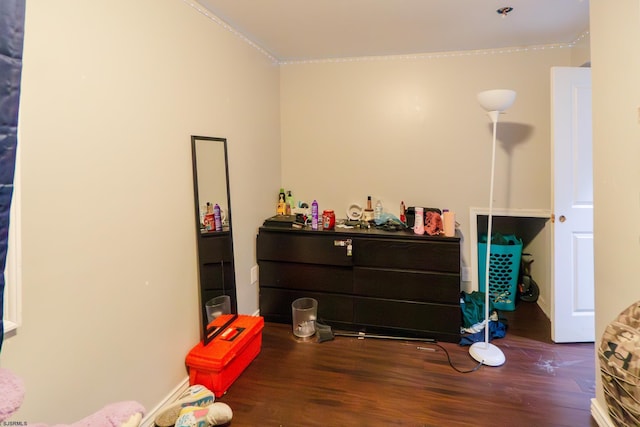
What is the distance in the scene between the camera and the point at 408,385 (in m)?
2.09

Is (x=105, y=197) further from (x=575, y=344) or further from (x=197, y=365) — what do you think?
(x=575, y=344)

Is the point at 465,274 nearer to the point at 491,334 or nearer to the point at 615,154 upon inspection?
the point at 491,334

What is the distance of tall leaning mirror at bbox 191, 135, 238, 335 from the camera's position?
6.90 ft

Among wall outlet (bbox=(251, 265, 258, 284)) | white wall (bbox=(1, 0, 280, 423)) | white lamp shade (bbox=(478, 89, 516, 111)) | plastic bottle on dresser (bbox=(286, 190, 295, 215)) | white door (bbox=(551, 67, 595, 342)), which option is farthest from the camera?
plastic bottle on dresser (bbox=(286, 190, 295, 215))

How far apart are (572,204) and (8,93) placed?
3031mm

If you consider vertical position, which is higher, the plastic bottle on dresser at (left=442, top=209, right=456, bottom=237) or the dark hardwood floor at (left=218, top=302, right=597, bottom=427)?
the plastic bottle on dresser at (left=442, top=209, right=456, bottom=237)

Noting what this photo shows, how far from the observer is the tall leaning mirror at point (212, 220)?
2104mm

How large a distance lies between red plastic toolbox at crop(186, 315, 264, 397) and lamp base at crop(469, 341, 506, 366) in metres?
1.49

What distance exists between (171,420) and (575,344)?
8.86 ft

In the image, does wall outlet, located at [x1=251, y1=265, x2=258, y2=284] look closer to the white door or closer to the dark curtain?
the dark curtain

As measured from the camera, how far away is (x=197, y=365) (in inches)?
78.7

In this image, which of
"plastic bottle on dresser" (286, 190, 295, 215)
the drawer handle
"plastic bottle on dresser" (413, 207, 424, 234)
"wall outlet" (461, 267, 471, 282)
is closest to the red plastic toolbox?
the drawer handle

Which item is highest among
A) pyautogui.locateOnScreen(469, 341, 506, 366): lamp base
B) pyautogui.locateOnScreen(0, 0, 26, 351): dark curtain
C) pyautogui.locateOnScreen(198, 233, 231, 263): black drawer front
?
pyautogui.locateOnScreen(0, 0, 26, 351): dark curtain

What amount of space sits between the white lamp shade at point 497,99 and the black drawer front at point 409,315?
1.41 metres
